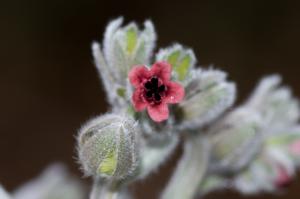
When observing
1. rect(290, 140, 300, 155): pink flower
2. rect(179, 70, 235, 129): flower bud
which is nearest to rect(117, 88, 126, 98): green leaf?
rect(179, 70, 235, 129): flower bud

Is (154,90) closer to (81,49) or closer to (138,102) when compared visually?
(138,102)

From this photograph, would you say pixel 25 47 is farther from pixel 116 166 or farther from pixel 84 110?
pixel 116 166

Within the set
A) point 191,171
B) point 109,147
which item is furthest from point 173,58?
point 191,171

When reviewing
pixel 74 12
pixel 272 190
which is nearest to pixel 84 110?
pixel 74 12

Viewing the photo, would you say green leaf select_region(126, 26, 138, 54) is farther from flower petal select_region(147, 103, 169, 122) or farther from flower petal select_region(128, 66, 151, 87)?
flower petal select_region(147, 103, 169, 122)

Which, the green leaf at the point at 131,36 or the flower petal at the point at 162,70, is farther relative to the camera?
the green leaf at the point at 131,36

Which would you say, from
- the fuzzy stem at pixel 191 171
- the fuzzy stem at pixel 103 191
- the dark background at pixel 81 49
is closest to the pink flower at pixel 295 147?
the fuzzy stem at pixel 191 171

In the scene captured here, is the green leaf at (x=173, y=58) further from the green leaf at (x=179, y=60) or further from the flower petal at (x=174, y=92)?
the flower petal at (x=174, y=92)
